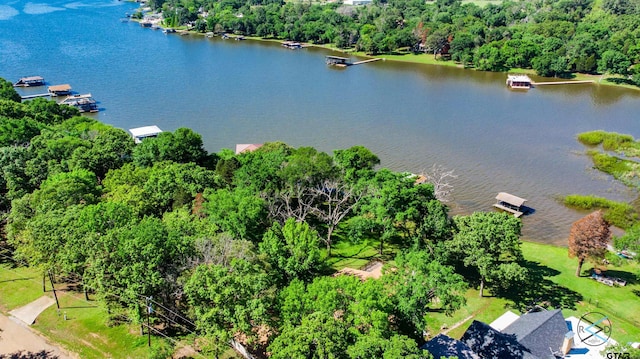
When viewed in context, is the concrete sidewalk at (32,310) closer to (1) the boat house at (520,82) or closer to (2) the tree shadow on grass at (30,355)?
(2) the tree shadow on grass at (30,355)

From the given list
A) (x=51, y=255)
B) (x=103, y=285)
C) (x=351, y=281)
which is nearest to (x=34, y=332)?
(x=51, y=255)

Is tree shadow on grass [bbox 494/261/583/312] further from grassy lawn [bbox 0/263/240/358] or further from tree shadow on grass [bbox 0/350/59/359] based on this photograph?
tree shadow on grass [bbox 0/350/59/359]

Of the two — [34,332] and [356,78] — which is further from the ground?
[356,78]

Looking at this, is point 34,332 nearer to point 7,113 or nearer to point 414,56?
point 7,113

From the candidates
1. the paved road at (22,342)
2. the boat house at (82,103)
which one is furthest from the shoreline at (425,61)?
the paved road at (22,342)

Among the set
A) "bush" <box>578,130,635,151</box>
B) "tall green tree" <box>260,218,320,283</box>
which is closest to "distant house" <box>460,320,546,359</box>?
"tall green tree" <box>260,218,320,283</box>

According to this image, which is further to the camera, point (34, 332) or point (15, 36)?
point (15, 36)
